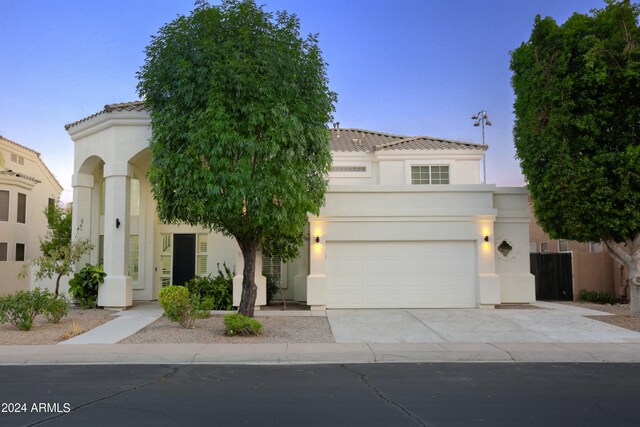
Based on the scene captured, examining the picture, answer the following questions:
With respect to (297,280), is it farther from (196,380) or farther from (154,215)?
(196,380)

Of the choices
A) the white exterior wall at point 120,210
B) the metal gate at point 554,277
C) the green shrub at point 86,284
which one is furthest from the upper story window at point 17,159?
the metal gate at point 554,277

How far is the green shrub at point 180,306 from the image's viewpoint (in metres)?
12.8

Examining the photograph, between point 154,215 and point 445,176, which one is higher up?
point 445,176

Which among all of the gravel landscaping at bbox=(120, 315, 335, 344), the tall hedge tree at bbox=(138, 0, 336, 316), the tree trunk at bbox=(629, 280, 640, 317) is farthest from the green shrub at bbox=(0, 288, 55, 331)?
the tree trunk at bbox=(629, 280, 640, 317)

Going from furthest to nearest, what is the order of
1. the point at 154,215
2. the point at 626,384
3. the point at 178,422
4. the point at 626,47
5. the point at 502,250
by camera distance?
1. the point at 154,215
2. the point at 502,250
3. the point at 626,47
4. the point at 626,384
5. the point at 178,422

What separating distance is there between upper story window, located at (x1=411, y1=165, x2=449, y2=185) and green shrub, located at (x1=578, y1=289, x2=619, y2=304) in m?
7.14

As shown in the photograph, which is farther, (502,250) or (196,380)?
(502,250)

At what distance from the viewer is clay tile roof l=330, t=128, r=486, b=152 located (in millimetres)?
23266

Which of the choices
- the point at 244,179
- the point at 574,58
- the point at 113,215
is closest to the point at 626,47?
the point at 574,58

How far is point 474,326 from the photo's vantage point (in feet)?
43.8

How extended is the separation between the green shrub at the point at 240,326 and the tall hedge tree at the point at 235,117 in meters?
2.21

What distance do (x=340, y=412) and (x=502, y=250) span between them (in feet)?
40.7

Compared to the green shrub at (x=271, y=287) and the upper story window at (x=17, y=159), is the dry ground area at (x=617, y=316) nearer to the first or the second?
the green shrub at (x=271, y=287)

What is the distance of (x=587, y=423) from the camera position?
5957 mm
